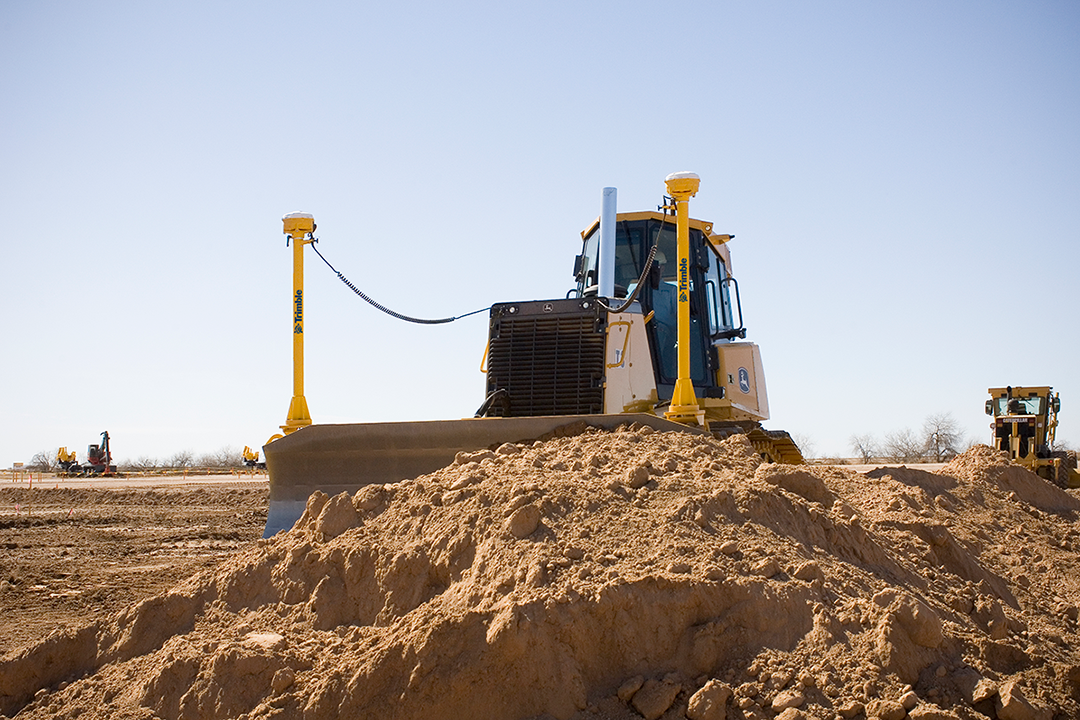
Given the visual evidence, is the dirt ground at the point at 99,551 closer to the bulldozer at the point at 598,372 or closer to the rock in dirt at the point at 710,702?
the bulldozer at the point at 598,372

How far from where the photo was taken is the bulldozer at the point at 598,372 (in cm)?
703

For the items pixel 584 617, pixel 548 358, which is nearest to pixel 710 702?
pixel 584 617

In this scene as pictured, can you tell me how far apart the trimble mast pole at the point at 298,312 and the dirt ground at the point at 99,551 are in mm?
1496

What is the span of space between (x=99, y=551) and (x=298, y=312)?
171 inches

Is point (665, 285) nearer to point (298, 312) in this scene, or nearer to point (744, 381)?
point (744, 381)

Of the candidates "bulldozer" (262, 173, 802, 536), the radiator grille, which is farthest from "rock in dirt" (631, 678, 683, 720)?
the radiator grille

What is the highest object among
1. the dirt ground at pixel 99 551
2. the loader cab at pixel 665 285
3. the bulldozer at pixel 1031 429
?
the loader cab at pixel 665 285

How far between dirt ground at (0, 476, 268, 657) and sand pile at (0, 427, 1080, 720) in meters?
1.04

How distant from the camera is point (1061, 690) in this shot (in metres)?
4.09

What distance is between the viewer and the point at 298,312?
8656 millimetres

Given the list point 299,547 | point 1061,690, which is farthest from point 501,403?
point 1061,690

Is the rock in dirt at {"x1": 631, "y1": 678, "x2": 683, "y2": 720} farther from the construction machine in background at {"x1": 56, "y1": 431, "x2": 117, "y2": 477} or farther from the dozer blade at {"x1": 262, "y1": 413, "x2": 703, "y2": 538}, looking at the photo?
the construction machine in background at {"x1": 56, "y1": 431, "x2": 117, "y2": 477}

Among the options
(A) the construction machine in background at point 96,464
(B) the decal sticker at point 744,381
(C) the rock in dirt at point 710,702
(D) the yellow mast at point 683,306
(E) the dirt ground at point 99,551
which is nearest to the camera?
(C) the rock in dirt at point 710,702

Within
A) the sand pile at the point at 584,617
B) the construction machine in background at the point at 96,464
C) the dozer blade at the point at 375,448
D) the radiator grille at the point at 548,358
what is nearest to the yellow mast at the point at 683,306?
the radiator grille at the point at 548,358
